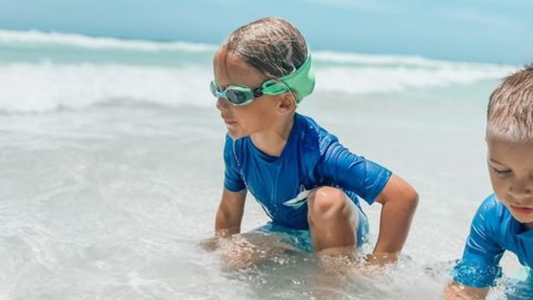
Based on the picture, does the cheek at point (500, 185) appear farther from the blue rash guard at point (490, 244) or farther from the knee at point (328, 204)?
the knee at point (328, 204)

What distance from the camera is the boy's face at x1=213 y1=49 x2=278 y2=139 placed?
2707 millimetres

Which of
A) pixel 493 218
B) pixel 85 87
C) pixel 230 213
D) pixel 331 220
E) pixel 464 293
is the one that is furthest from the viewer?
pixel 85 87

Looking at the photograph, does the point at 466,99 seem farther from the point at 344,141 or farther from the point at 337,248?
the point at 337,248

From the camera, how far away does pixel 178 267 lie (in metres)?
2.90

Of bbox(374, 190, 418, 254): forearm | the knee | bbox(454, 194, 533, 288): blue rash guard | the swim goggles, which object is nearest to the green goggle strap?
the swim goggles

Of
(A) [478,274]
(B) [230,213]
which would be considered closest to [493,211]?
(A) [478,274]

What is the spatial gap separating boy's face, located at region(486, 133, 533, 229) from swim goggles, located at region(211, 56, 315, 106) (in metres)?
0.93

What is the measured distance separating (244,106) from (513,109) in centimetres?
107

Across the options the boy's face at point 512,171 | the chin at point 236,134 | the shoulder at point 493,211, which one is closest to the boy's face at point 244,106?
the chin at point 236,134

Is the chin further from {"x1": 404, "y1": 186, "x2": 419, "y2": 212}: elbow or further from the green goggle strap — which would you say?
{"x1": 404, "y1": 186, "x2": 419, "y2": 212}: elbow

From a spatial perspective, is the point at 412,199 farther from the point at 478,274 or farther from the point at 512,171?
the point at 512,171

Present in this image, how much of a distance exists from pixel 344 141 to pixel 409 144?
646 millimetres

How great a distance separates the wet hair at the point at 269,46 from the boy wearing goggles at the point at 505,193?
0.85 metres

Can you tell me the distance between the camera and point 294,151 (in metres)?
2.85
